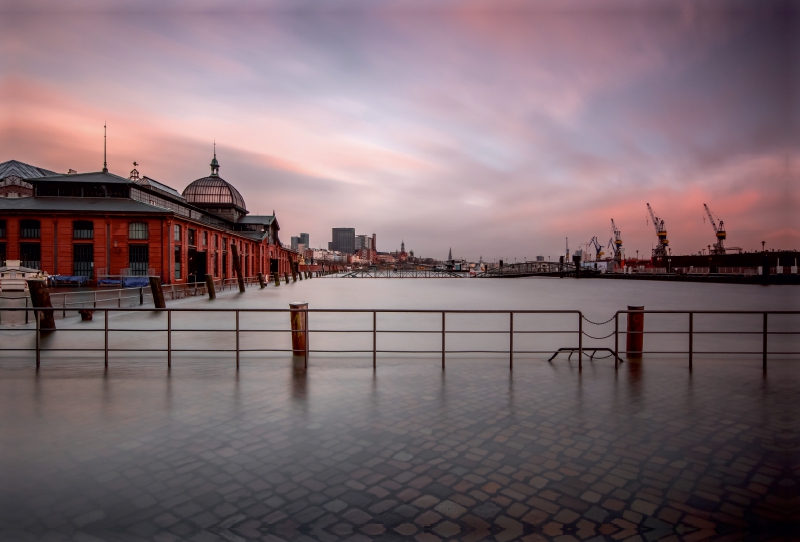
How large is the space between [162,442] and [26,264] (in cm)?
4382

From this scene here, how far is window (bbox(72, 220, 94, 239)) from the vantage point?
37.1m

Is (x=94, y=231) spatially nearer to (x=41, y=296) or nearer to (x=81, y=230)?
(x=81, y=230)

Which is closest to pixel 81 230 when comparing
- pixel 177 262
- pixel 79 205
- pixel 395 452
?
pixel 79 205

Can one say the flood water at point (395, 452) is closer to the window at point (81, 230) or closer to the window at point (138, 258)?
the window at point (138, 258)

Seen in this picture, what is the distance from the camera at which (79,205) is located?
38.3 metres

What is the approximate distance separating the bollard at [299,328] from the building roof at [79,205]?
33.9 m

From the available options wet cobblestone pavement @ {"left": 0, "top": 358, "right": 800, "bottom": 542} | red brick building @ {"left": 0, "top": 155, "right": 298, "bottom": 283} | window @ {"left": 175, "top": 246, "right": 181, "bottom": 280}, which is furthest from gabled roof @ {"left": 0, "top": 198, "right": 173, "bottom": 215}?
wet cobblestone pavement @ {"left": 0, "top": 358, "right": 800, "bottom": 542}

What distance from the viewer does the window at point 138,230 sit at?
1479 inches

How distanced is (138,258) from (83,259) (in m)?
4.80

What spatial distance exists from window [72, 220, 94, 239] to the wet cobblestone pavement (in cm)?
3715

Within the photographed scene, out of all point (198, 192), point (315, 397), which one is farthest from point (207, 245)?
point (315, 397)

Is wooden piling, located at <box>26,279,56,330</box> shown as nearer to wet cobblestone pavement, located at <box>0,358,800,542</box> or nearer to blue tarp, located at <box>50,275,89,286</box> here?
wet cobblestone pavement, located at <box>0,358,800,542</box>

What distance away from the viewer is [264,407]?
19.2 ft

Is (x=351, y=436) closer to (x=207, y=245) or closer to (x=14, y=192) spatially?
(x=207, y=245)
